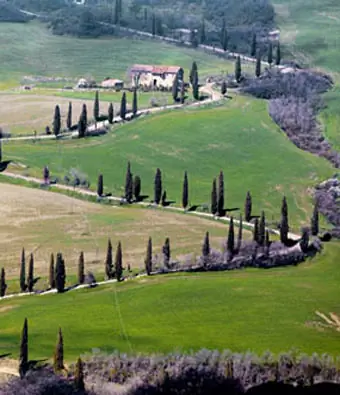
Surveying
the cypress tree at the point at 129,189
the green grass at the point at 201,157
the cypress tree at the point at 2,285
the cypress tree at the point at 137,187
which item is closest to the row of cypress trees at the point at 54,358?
the cypress tree at the point at 2,285

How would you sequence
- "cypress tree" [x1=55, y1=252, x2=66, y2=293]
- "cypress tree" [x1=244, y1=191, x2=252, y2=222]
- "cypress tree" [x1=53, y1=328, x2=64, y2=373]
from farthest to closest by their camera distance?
"cypress tree" [x1=244, y1=191, x2=252, y2=222] < "cypress tree" [x1=55, y1=252, x2=66, y2=293] < "cypress tree" [x1=53, y1=328, x2=64, y2=373]

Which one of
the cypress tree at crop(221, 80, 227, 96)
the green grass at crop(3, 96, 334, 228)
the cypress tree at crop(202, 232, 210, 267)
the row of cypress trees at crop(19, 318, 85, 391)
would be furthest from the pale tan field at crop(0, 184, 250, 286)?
the cypress tree at crop(221, 80, 227, 96)

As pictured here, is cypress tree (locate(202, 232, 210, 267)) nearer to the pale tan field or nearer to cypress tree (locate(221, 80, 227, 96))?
the pale tan field

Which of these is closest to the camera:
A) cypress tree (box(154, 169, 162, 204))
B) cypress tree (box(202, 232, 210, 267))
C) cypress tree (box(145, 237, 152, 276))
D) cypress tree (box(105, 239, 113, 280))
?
cypress tree (box(105, 239, 113, 280))

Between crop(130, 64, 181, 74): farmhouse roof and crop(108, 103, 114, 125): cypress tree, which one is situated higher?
crop(130, 64, 181, 74): farmhouse roof

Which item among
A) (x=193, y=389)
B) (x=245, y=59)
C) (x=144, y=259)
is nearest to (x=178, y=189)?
(x=144, y=259)

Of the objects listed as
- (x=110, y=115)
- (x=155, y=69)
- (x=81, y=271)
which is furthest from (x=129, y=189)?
(x=155, y=69)

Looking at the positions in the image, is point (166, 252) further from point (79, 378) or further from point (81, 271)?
point (79, 378)
